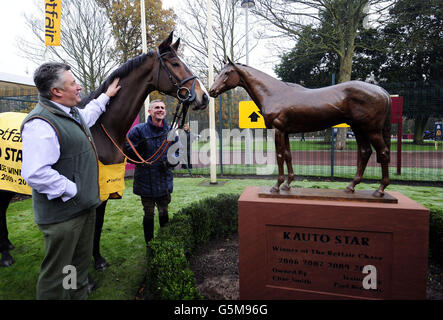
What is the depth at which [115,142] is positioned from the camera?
9.43 feet

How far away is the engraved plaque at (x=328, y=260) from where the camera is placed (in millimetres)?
2297

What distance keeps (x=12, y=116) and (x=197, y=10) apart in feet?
46.3

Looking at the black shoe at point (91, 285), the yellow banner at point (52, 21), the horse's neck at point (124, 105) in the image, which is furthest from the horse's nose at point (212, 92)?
the yellow banner at point (52, 21)

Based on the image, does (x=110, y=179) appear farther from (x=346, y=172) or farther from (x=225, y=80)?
(x=346, y=172)

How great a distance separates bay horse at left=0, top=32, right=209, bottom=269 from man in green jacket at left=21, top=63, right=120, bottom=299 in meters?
0.73

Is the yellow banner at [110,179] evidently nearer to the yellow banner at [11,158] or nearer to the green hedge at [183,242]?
the green hedge at [183,242]

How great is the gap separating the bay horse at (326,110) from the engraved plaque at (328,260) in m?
0.50

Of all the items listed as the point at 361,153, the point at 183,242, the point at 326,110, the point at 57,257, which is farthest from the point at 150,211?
the point at 361,153

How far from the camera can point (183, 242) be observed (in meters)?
2.98

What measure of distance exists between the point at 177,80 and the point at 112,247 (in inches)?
109

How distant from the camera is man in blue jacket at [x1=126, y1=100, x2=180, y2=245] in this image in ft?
11.1

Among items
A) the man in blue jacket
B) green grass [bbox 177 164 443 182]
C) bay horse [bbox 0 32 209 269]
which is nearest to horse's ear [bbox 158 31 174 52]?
bay horse [bbox 0 32 209 269]
